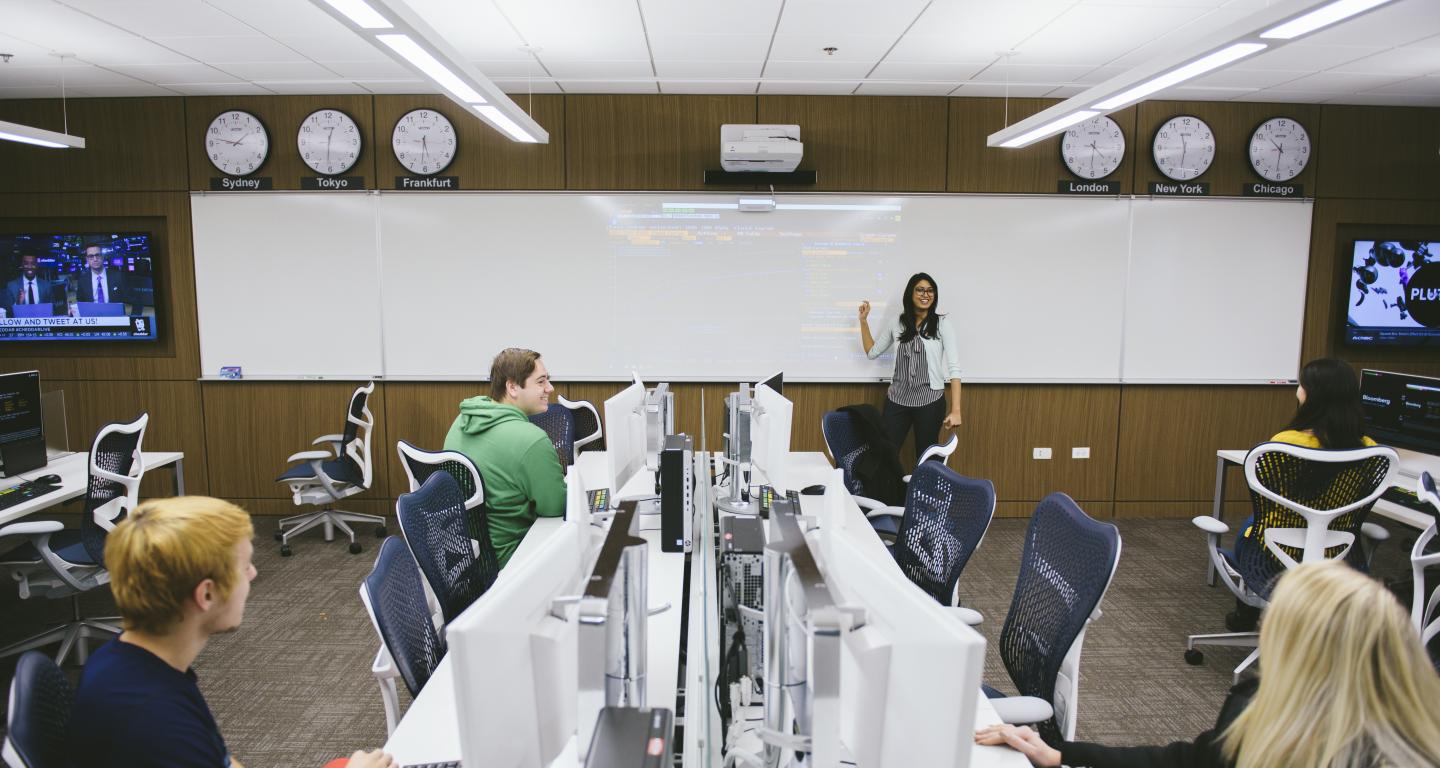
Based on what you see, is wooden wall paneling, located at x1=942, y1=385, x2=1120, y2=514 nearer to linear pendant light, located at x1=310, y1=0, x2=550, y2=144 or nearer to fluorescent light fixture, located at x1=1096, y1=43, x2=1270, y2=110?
fluorescent light fixture, located at x1=1096, y1=43, x2=1270, y2=110

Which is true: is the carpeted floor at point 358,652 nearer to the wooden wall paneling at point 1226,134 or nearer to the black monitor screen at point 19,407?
the black monitor screen at point 19,407

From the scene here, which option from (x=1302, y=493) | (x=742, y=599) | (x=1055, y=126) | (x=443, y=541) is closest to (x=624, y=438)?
(x=443, y=541)

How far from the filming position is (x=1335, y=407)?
116 inches

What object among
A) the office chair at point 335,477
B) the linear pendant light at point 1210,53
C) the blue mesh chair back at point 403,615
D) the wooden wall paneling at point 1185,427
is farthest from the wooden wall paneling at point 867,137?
the blue mesh chair back at point 403,615

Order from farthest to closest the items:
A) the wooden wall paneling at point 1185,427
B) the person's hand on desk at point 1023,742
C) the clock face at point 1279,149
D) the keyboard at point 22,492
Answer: the wooden wall paneling at point 1185,427 → the clock face at point 1279,149 → the keyboard at point 22,492 → the person's hand on desk at point 1023,742

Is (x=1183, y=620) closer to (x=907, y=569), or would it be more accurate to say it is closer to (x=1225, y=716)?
(x=907, y=569)

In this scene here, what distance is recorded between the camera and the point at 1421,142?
16.3 feet

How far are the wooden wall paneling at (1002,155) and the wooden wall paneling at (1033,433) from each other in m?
1.42

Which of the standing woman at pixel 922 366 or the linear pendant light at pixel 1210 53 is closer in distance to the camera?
the linear pendant light at pixel 1210 53

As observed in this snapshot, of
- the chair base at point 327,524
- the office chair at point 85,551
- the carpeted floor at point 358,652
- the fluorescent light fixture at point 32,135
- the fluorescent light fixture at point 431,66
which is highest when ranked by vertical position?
the fluorescent light fixture at point 431,66

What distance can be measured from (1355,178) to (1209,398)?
70.6 inches

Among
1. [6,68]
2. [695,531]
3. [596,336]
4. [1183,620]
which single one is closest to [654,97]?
[596,336]

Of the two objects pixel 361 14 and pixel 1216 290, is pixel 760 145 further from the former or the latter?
pixel 1216 290

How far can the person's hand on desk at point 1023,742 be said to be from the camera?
4.70 ft
